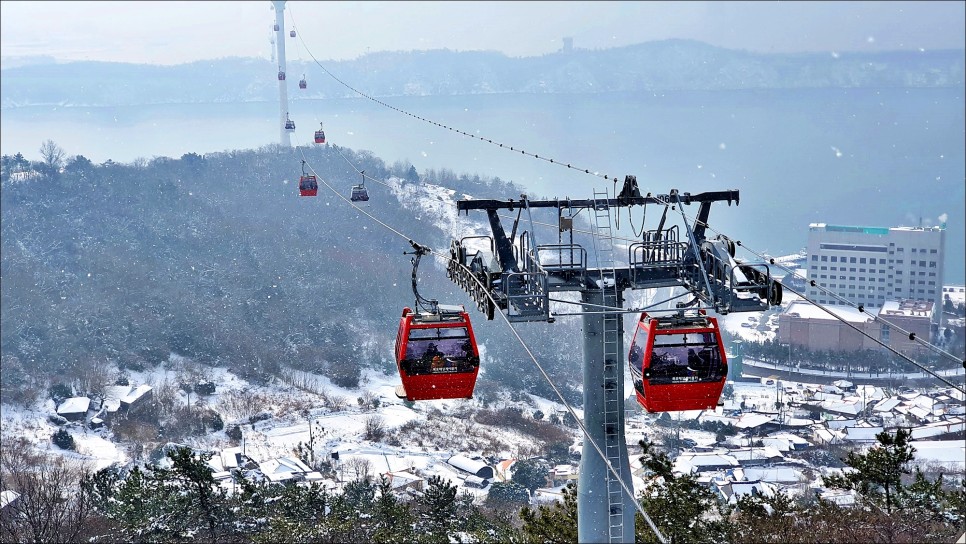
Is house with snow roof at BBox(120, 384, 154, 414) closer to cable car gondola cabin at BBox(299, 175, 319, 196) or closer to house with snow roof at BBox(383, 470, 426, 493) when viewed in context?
house with snow roof at BBox(383, 470, 426, 493)

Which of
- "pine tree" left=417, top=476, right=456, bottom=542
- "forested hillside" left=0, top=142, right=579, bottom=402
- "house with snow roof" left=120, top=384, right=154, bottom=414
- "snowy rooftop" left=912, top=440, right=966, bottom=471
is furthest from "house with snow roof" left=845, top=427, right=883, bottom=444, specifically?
"house with snow roof" left=120, top=384, right=154, bottom=414

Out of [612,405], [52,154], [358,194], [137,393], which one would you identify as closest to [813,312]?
[358,194]

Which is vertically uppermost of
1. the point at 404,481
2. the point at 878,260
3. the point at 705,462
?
the point at 878,260

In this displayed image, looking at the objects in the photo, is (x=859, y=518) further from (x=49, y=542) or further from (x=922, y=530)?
(x=49, y=542)

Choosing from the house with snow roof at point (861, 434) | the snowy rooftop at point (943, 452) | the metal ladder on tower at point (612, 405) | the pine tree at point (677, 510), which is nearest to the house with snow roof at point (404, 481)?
the pine tree at point (677, 510)

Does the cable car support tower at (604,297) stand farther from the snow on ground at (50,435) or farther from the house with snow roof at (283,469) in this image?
the snow on ground at (50,435)

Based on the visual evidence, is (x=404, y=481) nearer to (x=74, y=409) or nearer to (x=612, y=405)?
(x=74, y=409)
